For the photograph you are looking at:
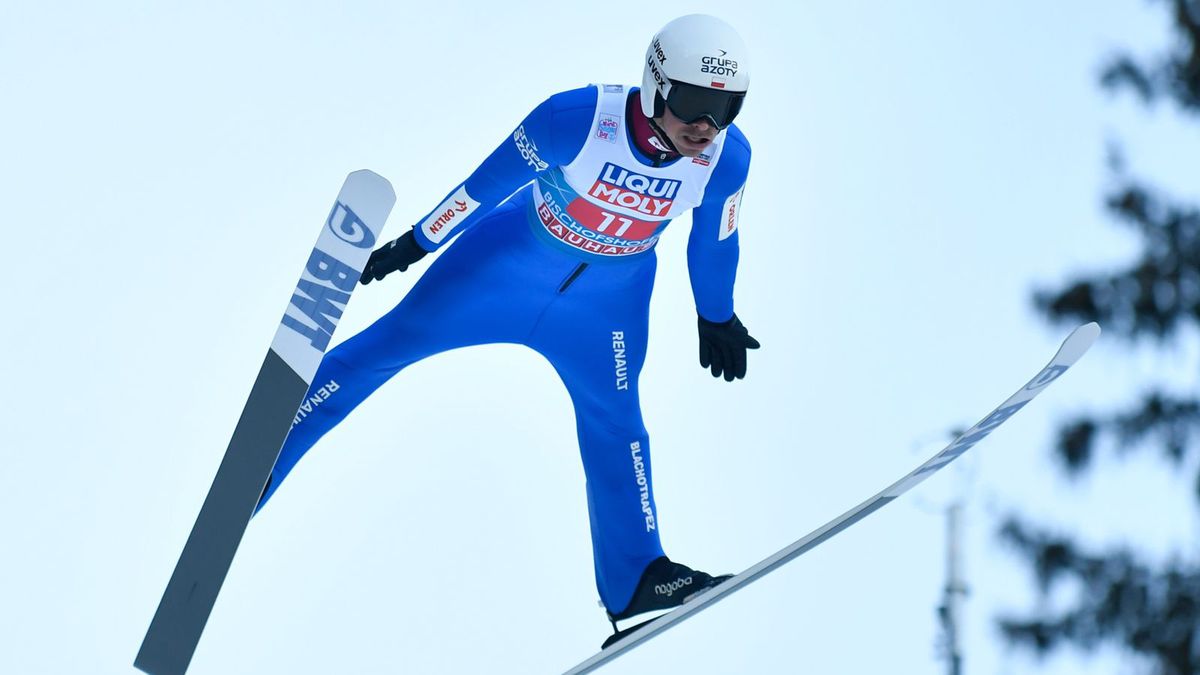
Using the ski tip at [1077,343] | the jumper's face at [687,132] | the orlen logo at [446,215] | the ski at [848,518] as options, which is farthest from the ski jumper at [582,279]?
the ski tip at [1077,343]

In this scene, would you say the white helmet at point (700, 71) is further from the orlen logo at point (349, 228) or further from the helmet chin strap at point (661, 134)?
the orlen logo at point (349, 228)

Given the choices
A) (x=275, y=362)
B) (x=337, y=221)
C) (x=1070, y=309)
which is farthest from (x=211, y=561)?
(x=1070, y=309)

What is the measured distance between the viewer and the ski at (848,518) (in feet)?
14.7

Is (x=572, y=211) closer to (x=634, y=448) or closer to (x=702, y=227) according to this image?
(x=702, y=227)

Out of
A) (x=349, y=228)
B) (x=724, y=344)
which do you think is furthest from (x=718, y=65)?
(x=349, y=228)

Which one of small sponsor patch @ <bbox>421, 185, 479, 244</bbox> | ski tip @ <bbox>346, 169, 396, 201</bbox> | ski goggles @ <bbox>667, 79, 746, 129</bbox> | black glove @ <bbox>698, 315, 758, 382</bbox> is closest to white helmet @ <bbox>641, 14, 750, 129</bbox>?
ski goggles @ <bbox>667, 79, 746, 129</bbox>

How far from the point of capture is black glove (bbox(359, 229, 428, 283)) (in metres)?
4.57

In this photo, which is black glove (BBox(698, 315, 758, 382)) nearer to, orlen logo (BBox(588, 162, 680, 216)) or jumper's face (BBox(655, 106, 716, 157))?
orlen logo (BBox(588, 162, 680, 216))

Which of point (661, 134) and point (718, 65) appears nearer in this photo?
point (718, 65)

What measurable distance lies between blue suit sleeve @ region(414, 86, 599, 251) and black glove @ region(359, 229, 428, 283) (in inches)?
1.1

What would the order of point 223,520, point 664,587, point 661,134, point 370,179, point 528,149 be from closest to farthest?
point 370,179, point 223,520, point 661,134, point 528,149, point 664,587

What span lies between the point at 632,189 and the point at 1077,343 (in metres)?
1.27

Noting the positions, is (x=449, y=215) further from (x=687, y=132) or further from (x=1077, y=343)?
(x=1077, y=343)

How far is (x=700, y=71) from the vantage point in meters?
4.18
